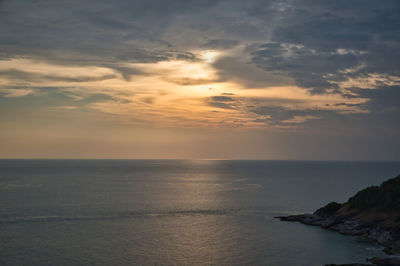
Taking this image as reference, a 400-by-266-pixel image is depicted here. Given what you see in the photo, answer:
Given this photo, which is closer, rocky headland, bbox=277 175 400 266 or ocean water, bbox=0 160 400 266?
ocean water, bbox=0 160 400 266

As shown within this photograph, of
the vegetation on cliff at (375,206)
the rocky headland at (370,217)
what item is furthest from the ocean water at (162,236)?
the vegetation on cliff at (375,206)

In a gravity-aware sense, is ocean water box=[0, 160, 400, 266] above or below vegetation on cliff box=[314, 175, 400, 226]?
below

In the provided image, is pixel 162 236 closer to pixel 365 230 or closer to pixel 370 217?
pixel 365 230

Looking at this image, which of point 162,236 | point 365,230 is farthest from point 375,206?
point 162,236

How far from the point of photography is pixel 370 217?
Answer: 71250 millimetres

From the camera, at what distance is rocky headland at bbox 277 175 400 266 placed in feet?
205

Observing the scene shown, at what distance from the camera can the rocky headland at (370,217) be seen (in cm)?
6262

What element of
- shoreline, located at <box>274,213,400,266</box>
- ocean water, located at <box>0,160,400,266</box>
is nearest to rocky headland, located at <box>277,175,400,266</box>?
shoreline, located at <box>274,213,400,266</box>

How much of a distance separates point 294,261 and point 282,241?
1211cm

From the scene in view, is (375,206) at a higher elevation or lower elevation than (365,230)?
higher


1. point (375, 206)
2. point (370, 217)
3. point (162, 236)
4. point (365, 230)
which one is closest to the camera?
point (162, 236)

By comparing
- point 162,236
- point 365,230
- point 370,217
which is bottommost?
point 162,236

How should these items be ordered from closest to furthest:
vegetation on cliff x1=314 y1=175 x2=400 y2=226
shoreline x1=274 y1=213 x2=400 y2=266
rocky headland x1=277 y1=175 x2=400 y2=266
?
shoreline x1=274 y1=213 x2=400 y2=266, rocky headland x1=277 y1=175 x2=400 y2=266, vegetation on cliff x1=314 y1=175 x2=400 y2=226

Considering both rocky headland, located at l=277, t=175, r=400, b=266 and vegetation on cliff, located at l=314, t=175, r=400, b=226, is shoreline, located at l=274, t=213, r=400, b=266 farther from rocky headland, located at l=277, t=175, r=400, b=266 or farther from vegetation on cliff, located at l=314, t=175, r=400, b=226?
vegetation on cliff, located at l=314, t=175, r=400, b=226
